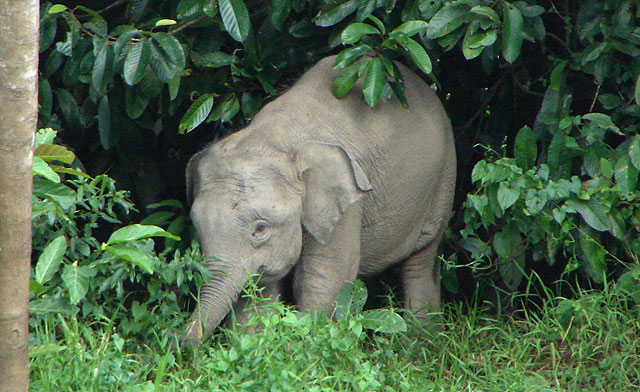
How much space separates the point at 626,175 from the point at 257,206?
5.40 ft

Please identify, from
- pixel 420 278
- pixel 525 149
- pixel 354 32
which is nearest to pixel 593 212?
pixel 525 149

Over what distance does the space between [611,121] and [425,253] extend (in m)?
1.24

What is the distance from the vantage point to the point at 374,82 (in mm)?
4508

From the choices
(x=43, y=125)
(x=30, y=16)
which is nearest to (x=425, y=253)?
(x=43, y=125)

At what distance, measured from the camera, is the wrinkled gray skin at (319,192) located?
4348 mm

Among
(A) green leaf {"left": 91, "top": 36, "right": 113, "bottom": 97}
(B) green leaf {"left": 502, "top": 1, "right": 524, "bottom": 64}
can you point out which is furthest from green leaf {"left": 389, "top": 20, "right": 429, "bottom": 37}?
(A) green leaf {"left": 91, "top": 36, "right": 113, "bottom": 97}

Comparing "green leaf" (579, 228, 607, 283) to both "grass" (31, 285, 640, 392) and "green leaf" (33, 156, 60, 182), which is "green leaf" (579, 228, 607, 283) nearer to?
"grass" (31, 285, 640, 392)

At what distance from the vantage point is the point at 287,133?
461cm

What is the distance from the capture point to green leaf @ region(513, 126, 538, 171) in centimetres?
464

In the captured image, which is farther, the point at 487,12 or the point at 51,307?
the point at 487,12

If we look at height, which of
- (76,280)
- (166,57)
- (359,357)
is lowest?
(359,357)

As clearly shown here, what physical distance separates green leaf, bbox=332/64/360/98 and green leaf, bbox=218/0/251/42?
1.59ft

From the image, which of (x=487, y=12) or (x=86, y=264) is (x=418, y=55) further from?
(x=86, y=264)

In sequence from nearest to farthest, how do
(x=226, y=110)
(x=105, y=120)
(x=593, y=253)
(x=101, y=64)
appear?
1. (x=593, y=253)
2. (x=101, y=64)
3. (x=226, y=110)
4. (x=105, y=120)
